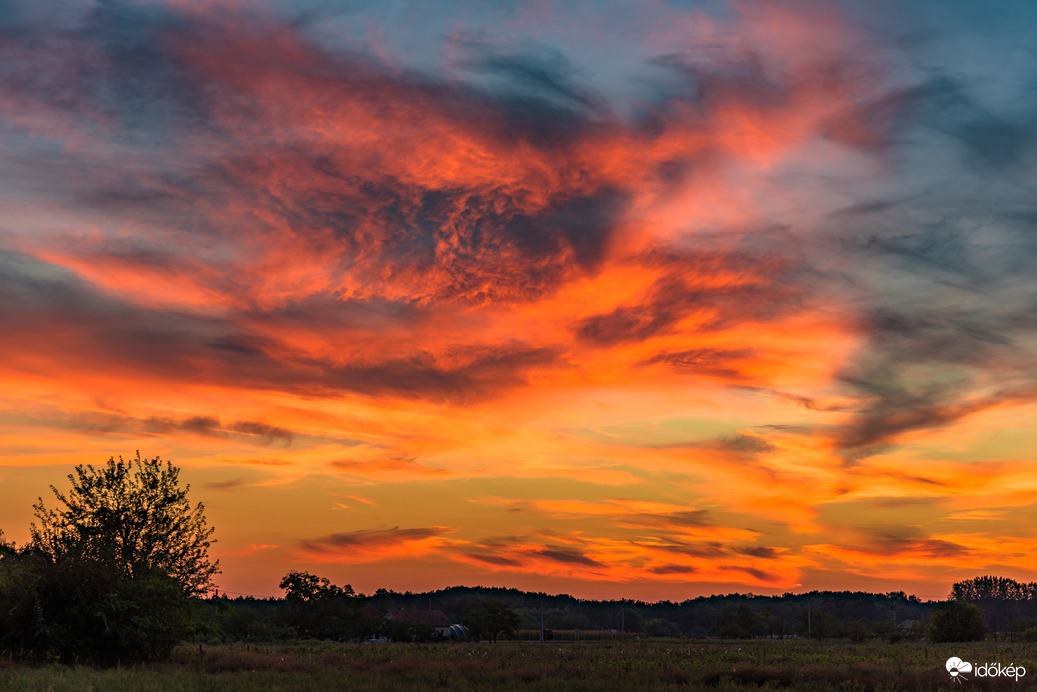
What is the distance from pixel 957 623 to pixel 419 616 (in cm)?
9269

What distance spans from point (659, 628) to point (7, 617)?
17867 cm

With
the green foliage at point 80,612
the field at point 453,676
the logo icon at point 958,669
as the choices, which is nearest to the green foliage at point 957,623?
the field at point 453,676

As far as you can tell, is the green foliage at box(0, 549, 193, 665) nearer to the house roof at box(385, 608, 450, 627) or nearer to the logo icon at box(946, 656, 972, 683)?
the logo icon at box(946, 656, 972, 683)

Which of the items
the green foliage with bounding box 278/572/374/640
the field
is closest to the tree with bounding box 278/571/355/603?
the green foliage with bounding box 278/572/374/640

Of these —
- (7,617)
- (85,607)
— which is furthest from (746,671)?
(7,617)

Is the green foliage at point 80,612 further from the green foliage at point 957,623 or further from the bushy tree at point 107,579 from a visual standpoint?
the green foliage at point 957,623

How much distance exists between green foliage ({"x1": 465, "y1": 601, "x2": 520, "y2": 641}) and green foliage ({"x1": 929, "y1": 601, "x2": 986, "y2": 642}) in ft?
210

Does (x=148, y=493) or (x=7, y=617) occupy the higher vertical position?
(x=148, y=493)

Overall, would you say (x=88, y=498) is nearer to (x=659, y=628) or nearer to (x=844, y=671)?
(x=844, y=671)

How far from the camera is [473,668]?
48.8 meters

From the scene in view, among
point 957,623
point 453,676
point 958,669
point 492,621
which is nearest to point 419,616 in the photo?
point 492,621

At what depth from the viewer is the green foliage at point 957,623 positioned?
105250 mm

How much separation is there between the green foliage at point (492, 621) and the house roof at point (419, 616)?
13.2 m

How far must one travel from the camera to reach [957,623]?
347 ft
